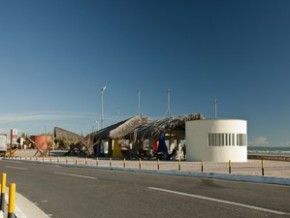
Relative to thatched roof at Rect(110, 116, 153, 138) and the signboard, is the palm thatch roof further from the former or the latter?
the signboard

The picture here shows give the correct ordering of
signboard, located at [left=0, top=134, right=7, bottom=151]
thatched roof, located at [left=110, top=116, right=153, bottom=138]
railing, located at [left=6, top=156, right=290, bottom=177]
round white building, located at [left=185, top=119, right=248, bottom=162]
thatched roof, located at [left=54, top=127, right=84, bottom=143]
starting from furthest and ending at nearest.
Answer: thatched roof, located at [left=54, top=127, right=84, bottom=143] < signboard, located at [left=0, top=134, right=7, bottom=151] < thatched roof, located at [left=110, top=116, right=153, bottom=138] < round white building, located at [left=185, top=119, right=248, bottom=162] < railing, located at [left=6, top=156, right=290, bottom=177]

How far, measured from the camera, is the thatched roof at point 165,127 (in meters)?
45.8

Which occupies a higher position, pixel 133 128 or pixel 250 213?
pixel 133 128

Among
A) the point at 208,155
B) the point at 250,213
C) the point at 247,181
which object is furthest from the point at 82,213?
the point at 208,155

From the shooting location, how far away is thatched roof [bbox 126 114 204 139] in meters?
45.8

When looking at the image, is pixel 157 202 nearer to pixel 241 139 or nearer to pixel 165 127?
pixel 241 139

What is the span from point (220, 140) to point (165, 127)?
28.7 feet

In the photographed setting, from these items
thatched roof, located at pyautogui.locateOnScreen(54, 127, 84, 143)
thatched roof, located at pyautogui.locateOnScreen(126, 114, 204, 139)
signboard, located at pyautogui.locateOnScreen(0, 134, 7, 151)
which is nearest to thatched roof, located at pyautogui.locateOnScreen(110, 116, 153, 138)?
thatched roof, located at pyautogui.locateOnScreen(126, 114, 204, 139)

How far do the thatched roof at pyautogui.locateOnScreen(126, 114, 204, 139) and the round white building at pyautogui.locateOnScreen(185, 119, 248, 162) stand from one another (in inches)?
228

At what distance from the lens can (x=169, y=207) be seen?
11.0 metres

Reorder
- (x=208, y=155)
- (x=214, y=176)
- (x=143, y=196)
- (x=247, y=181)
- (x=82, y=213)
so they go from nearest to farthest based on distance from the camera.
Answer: (x=82, y=213)
(x=143, y=196)
(x=247, y=181)
(x=214, y=176)
(x=208, y=155)

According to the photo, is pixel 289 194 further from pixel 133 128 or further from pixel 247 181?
pixel 133 128

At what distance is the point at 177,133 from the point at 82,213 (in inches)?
1616

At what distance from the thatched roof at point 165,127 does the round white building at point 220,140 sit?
580cm
